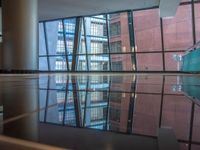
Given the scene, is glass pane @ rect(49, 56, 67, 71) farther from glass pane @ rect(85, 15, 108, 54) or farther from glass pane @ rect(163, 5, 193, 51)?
→ glass pane @ rect(163, 5, 193, 51)

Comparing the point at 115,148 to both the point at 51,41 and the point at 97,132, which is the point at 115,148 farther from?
the point at 51,41

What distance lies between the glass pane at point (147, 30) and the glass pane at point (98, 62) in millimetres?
2548

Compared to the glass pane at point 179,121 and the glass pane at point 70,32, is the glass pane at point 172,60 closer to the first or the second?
the glass pane at point 70,32

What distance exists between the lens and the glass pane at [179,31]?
17.9 metres

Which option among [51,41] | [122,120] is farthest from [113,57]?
[122,120]

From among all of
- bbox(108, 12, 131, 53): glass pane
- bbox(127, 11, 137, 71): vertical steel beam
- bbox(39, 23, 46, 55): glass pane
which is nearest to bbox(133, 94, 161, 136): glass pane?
bbox(127, 11, 137, 71): vertical steel beam

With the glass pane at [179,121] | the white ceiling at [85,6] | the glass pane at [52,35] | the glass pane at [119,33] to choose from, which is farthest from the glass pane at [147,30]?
the glass pane at [179,121]

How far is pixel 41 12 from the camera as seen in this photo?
63.6 ft

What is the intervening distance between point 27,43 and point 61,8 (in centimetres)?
916

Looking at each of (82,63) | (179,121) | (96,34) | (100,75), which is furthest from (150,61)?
(179,121)

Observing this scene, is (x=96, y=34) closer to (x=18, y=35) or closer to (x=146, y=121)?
(x=18, y=35)

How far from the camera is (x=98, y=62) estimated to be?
21.1 metres

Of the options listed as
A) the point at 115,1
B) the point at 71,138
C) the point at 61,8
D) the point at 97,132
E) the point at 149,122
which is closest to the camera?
the point at 71,138

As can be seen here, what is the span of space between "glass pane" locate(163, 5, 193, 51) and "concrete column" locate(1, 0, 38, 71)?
35.6 ft
